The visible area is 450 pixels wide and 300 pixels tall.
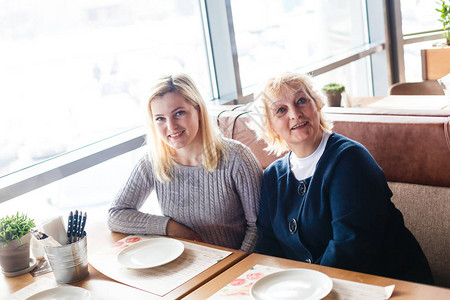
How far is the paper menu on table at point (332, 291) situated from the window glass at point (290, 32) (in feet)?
6.23

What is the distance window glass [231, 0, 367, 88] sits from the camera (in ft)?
11.8

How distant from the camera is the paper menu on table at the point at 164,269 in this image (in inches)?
56.7

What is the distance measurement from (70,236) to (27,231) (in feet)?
0.56

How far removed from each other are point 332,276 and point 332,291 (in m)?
0.08

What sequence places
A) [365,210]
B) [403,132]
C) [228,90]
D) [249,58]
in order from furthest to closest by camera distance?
[249,58], [228,90], [403,132], [365,210]

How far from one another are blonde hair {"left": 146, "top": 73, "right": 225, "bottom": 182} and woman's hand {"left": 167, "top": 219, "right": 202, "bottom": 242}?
7.3 inches

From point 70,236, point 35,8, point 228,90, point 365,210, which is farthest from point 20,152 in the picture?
point 365,210

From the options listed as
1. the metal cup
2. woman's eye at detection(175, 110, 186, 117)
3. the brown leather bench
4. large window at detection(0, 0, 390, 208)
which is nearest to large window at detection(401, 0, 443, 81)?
large window at detection(0, 0, 390, 208)

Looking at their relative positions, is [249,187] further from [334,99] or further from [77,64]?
[334,99]

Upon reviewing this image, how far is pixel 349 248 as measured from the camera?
1.52 meters

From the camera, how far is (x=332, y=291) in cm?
124

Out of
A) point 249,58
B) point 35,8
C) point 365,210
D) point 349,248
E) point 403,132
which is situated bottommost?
point 349,248

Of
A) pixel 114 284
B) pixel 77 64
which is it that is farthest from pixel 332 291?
pixel 77 64

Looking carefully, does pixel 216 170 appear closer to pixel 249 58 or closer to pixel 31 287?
pixel 31 287
